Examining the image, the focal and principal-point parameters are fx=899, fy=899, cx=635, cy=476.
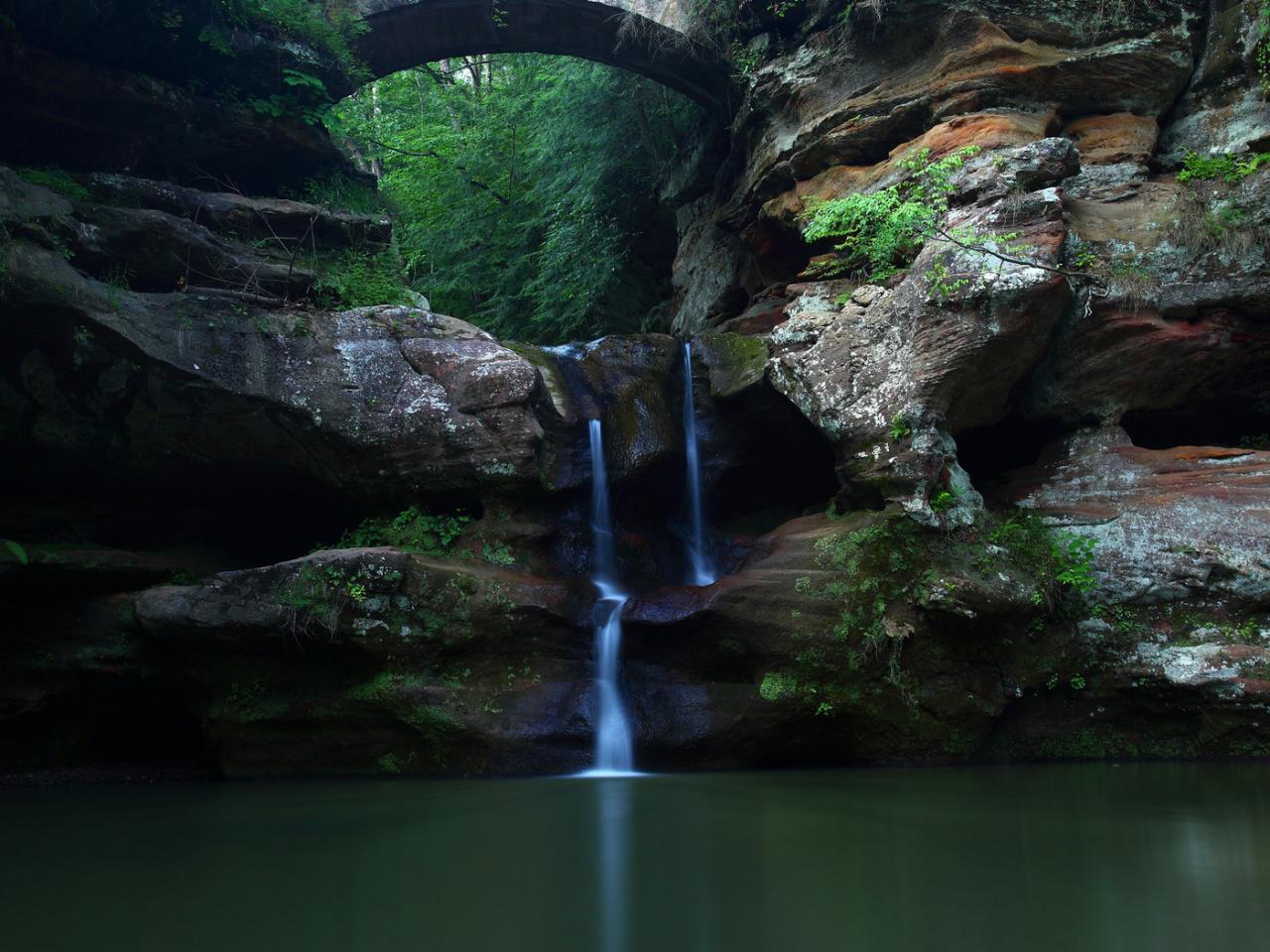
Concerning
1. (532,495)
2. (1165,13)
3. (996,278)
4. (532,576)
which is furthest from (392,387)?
(1165,13)

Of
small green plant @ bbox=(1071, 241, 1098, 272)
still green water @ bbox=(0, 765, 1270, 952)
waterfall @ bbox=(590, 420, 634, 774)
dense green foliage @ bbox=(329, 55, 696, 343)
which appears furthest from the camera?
dense green foliage @ bbox=(329, 55, 696, 343)

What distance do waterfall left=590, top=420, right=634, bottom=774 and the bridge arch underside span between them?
7587 millimetres

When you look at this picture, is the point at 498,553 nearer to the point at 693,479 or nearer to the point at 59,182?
the point at 693,479

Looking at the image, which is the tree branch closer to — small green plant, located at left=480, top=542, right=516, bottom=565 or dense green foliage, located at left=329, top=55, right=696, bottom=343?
small green plant, located at left=480, top=542, right=516, bottom=565

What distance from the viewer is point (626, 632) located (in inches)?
344

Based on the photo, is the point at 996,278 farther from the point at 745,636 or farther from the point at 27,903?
the point at 27,903

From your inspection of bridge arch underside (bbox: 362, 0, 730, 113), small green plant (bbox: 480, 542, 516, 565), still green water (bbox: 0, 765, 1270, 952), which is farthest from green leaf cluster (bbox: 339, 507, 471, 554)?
bridge arch underside (bbox: 362, 0, 730, 113)

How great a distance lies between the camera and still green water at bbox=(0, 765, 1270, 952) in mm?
3318

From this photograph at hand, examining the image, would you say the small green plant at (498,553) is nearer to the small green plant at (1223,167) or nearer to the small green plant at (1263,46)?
the small green plant at (1223,167)

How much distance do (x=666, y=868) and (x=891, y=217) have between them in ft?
25.5

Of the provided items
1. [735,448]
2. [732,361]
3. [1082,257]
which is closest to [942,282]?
[1082,257]

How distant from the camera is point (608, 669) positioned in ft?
28.7

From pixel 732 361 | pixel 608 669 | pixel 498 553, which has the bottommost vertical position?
pixel 608 669

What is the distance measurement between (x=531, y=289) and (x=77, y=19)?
8.32 m
